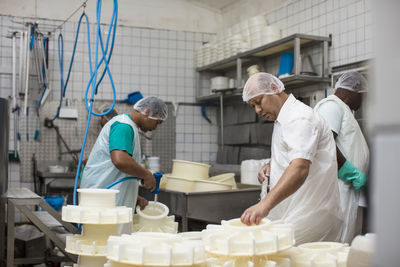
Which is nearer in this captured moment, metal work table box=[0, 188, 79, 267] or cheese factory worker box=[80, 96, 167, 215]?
cheese factory worker box=[80, 96, 167, 215]

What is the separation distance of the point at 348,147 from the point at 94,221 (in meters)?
1.80

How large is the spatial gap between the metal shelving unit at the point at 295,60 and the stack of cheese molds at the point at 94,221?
3.44 meters

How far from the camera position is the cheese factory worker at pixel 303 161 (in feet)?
6.79

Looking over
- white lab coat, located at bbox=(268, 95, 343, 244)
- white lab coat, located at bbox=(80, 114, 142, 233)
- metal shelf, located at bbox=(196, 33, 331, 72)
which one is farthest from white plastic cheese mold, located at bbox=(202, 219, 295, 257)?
metal shelf, located at bbox=(196, 33, 331, 72)

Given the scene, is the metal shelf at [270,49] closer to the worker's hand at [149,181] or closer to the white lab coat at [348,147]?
the white lab coat at [348,147]

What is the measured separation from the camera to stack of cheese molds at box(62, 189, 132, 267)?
170cm

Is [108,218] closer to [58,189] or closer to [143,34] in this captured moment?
[58,189]

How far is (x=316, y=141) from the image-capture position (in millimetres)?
2092

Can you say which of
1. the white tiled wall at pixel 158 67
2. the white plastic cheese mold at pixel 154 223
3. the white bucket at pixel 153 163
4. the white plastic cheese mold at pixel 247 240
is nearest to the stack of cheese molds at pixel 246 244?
the white plastic cheese mold at pixel 247 240

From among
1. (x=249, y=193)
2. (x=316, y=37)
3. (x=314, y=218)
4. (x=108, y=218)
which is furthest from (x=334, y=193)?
(x=316, y=37)

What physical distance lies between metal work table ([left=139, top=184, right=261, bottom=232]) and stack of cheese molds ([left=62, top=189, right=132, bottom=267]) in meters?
2.05

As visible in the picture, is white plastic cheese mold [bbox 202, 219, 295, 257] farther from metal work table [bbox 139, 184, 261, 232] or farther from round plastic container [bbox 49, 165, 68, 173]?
round plastic container [bbox 49, 165, 68, 173]

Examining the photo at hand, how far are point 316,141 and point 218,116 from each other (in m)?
4.92

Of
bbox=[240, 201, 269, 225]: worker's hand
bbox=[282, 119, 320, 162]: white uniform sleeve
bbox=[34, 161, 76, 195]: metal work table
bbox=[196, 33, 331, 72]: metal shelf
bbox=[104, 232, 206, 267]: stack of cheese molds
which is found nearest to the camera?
bbox=[104, 232, 206, 267]: stack of cheese molds
